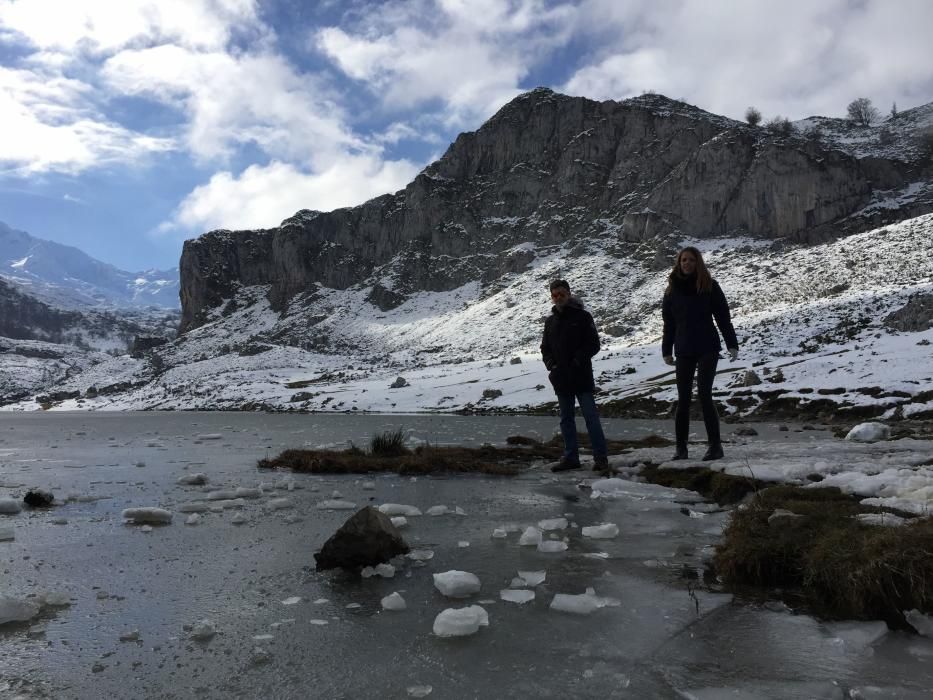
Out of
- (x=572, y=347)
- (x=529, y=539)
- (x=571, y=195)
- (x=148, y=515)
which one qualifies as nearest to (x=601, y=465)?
(x=572, y=347)

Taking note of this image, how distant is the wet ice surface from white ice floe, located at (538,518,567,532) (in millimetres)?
26

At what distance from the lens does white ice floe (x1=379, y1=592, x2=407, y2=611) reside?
322cm

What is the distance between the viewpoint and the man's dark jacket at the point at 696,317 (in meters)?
7.72

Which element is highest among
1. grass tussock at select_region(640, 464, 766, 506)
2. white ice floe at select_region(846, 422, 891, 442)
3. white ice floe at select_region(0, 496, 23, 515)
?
white ice floe at select_region(0, 496, 23, 515)

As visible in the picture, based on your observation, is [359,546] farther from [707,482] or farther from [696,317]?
[696,317]

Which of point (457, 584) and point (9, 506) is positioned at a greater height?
point (9, 506)

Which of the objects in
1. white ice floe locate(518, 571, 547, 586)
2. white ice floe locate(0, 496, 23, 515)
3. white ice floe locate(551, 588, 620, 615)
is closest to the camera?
white ice floe locate(551, 588, 620, 615)

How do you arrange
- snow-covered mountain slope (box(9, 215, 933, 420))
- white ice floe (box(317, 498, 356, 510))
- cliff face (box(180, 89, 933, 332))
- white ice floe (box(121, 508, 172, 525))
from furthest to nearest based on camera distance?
cliff face (box(180, 89, 933, 332)) < snow-covered mountain slope (box(9, 215, 933, 420)) < white ice floe (box(317, 498, 356, 510)) < white ice floe (box(121, 508, 172, 525))

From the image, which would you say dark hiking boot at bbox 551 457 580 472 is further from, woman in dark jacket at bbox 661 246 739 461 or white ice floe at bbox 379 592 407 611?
white ice floe at bbox 379 592 407 611

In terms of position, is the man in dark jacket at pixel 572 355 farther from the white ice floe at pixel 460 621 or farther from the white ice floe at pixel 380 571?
the white ice floe at pixel 460 621

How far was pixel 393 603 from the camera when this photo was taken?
324 centimetres

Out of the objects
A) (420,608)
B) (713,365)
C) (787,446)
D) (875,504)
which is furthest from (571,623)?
(787,446)

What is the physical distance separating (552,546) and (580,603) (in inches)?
47.1

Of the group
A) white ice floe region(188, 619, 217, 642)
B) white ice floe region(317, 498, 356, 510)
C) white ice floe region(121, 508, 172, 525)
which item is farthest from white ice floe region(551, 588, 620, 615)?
white ice floe region(121, 508, 172, 525)
